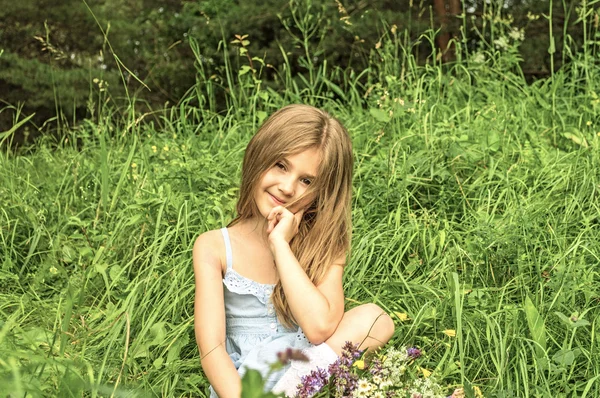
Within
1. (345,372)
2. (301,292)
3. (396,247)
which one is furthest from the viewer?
(396,247)

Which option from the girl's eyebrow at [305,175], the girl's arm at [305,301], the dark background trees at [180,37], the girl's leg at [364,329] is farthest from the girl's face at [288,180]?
the dark background trees at [180,37]

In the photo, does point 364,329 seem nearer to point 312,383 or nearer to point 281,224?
point 312,383

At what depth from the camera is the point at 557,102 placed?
4.11m

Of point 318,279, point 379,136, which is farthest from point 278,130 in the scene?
point 379,136

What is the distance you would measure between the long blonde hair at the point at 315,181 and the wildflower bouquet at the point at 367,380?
290 mm

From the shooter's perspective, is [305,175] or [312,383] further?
[305,175]

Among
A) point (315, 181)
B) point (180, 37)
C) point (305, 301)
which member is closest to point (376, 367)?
point (305, 301)

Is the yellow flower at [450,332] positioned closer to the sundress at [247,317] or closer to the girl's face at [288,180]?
the sundress at [247,317]

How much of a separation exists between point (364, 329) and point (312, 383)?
25 centimetres

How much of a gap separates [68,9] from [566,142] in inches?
363

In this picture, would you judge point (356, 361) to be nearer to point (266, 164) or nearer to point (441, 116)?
point (266, 164)

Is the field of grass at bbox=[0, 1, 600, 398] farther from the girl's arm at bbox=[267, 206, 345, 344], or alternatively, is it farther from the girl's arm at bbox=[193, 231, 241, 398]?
the girl's arm at bbox=[267, 206, 345, 344]

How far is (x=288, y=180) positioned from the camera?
226 centimetres

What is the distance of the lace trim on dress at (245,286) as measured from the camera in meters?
2.29
